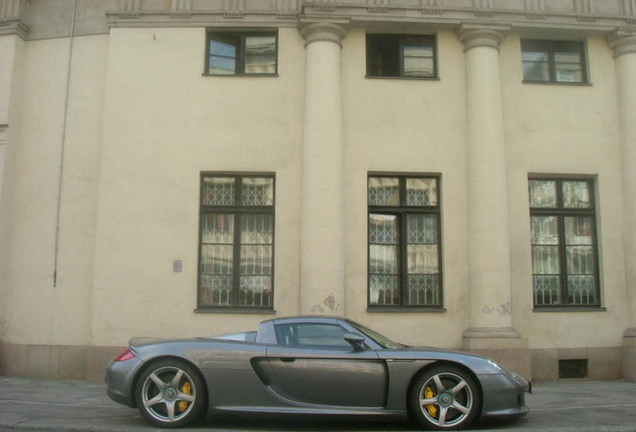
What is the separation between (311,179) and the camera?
39.7 ft

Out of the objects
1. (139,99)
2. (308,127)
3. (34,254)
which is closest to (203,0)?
(139,99)

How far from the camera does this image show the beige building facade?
12.2m

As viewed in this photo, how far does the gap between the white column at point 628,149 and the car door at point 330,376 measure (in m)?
6.98

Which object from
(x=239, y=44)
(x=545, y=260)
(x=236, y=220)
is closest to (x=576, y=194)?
(x=545, y=260)

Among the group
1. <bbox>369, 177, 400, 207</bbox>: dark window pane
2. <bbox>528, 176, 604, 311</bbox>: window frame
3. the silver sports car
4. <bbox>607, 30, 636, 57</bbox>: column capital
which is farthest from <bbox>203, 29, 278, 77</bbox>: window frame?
the silver sports car

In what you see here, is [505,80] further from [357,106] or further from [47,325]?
[47,325]

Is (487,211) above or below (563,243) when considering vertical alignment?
above

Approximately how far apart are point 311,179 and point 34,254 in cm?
537

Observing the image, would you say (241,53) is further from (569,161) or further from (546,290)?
(546,290)

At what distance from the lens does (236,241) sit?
12.5 metres

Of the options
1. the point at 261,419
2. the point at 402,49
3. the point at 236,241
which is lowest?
the point at 261,419

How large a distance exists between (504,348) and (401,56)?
577cm

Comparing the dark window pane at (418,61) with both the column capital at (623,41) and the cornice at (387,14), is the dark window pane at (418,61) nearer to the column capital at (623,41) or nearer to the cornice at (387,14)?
the cornice at (387,14)

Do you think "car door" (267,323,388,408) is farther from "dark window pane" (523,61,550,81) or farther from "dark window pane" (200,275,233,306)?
"dark window pane" (523,61,550,81)
